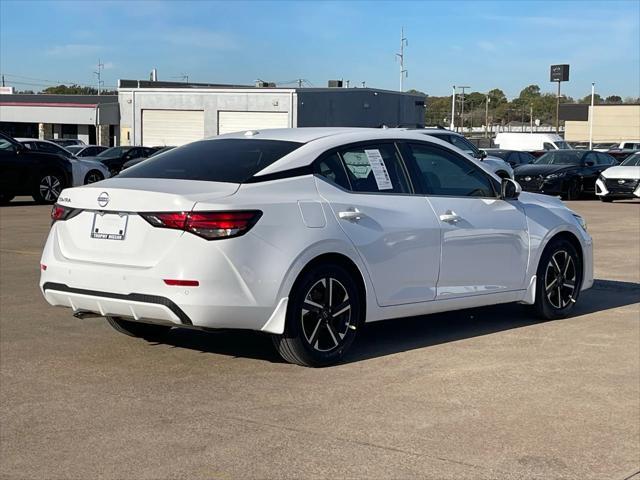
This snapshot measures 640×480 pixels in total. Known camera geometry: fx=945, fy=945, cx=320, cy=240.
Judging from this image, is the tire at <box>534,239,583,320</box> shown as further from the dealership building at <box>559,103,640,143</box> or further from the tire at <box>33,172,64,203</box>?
the dealership building at <box>559,103,640,143</box>

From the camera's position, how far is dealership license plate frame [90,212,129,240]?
614cm

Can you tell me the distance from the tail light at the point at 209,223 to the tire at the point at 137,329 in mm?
1509

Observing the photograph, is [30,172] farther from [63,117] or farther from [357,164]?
[63,117]

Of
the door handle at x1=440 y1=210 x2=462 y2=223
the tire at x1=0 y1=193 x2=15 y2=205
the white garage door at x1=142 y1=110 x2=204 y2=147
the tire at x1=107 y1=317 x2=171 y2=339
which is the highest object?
the white garage door at x1=142 y1=110 x2=204 y2=147

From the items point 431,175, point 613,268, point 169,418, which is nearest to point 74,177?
point 613,268

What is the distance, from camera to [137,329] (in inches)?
286

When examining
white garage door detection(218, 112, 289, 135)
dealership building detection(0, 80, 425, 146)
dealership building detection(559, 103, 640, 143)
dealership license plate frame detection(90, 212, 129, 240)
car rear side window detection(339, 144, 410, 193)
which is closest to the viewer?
dealership license plate frame detection(90, 212, 129, 240)

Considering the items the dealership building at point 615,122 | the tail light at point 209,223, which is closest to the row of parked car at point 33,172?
the tail light at point 209,223

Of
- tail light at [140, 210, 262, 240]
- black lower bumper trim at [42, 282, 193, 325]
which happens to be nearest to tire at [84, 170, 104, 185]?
black lower bumper trim at [42, 282, 193, 325]

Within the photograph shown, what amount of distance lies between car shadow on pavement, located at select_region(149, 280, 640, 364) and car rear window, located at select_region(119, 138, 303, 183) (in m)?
1.09

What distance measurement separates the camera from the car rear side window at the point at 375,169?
6859 mm

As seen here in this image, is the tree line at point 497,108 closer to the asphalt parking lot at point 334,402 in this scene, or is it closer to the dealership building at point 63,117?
the dealership building at point 63,117

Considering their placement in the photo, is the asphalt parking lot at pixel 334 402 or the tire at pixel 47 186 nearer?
the asphalt parking lot at pixel 334 402

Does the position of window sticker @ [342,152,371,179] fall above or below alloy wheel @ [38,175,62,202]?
above
